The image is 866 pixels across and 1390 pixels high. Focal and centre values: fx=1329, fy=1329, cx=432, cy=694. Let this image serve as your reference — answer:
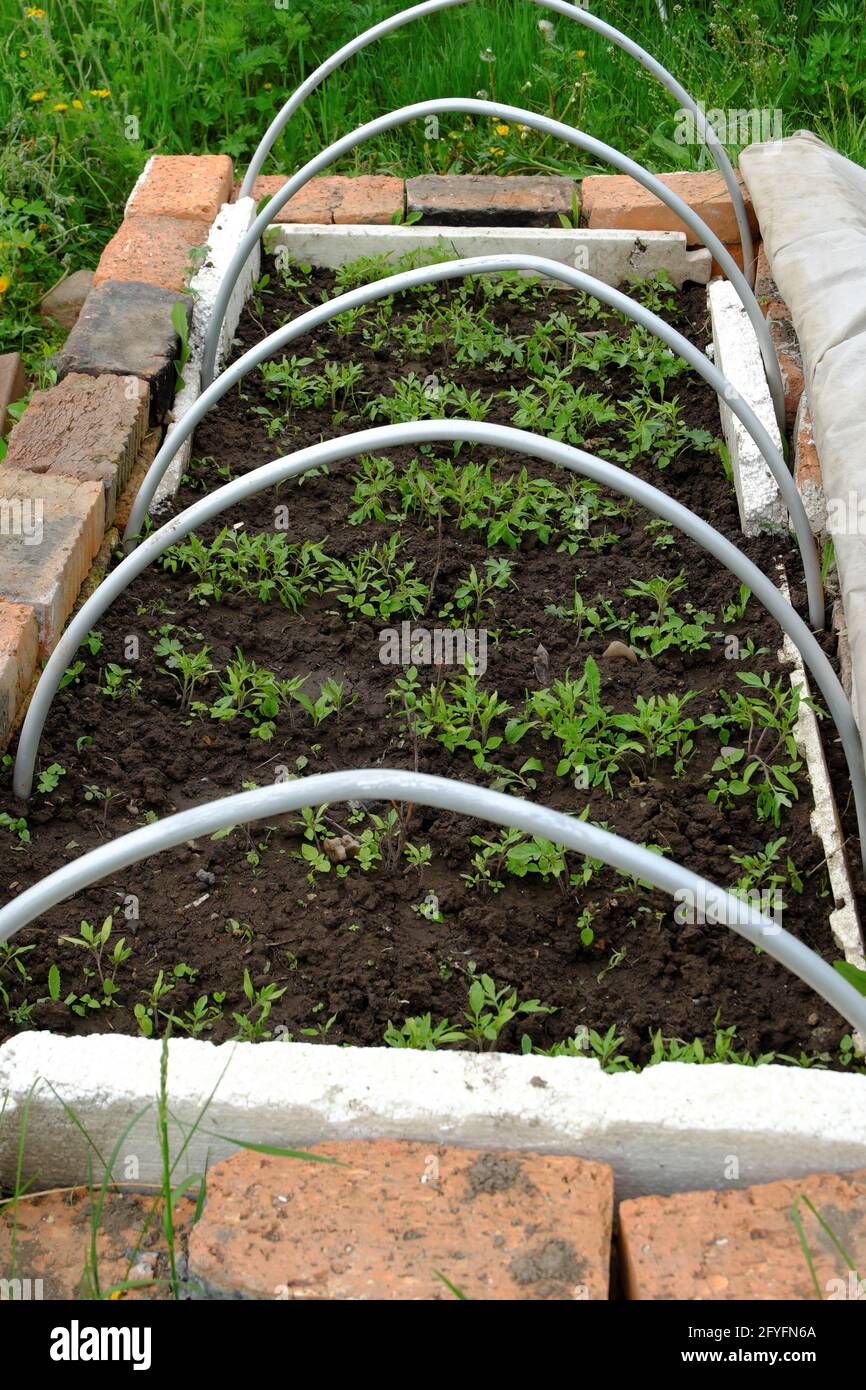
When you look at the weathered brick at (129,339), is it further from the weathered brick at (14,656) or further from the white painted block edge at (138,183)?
the weathered brick at (14,656)

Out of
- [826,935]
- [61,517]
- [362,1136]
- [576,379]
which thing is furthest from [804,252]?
[362,1136]

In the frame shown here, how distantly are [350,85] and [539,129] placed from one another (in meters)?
2.09

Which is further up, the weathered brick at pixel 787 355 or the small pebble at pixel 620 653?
the weathered brick at pixel 787 355

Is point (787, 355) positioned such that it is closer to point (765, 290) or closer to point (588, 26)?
point (765, 290)

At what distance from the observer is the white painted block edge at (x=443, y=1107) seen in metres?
1.89

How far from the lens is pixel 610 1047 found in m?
2.11

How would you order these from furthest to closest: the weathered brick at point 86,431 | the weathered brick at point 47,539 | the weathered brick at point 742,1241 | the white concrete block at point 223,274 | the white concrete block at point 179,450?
the white concrete block at point 223,274 → the white concrete block at point 179,450 → the weathered brick at point 86,431 → the weathered brick at point 47,539 → the weathered brick at point 742,1241

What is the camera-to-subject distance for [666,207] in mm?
4348

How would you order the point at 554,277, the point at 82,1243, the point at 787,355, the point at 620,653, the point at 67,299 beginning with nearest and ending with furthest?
the point at 82,1243 < the point at 554,277 < the point at 620,653 < the point at 787,355 < the point at 67,299

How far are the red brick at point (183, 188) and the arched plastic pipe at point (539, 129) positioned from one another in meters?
0.79

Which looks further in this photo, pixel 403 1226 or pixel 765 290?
pixel 765 290

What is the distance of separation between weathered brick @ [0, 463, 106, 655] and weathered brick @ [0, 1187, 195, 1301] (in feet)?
3.94

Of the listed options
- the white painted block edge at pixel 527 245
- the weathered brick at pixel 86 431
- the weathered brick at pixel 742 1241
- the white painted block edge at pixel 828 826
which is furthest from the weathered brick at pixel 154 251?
the weathered brick at pixel 742 1241

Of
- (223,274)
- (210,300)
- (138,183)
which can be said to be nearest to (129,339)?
(210,300)
